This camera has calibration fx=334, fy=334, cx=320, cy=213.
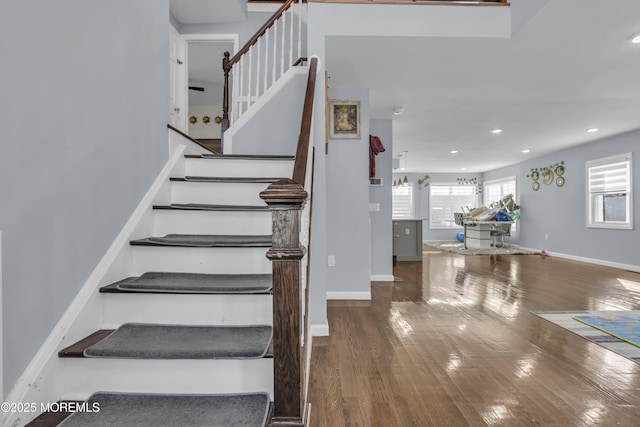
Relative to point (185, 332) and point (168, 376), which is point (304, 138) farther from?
point (168, 376)

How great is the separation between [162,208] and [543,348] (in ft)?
9.39

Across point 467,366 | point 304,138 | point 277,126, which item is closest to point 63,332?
point 304,138

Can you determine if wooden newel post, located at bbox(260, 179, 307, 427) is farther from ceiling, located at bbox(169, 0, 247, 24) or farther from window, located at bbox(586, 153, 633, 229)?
window, located at bbox(586, 153, 633, 229)

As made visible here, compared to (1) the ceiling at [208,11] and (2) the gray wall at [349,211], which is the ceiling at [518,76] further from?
(1) the ceiling at [208,11]

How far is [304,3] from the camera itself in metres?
4.32

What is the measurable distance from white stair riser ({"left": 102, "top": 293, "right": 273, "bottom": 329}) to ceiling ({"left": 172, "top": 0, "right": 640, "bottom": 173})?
253cm

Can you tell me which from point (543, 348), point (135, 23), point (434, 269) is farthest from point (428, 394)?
point (434, 269)

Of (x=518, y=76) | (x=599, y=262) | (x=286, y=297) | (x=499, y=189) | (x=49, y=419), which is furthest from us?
(x=499, y=189)

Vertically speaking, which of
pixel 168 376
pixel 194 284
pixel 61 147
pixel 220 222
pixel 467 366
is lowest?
pixel 467 366

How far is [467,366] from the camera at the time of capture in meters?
2.16

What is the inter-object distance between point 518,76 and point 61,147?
14.1 ft

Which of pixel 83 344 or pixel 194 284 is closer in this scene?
pixel 83 344

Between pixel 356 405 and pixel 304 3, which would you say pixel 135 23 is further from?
pixel 304 3

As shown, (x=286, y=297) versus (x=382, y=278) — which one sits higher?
(x=286, y=297)
